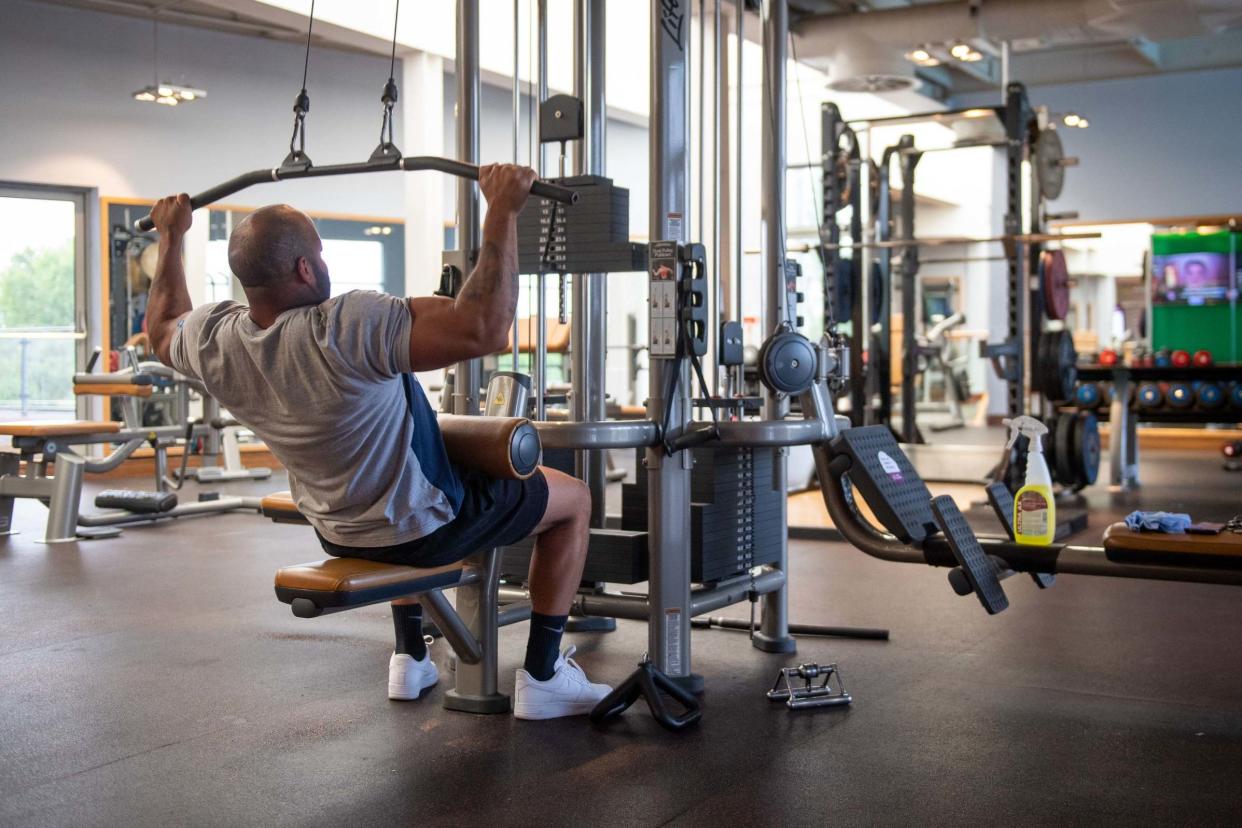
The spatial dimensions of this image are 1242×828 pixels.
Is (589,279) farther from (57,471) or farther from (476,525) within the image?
(57,471)

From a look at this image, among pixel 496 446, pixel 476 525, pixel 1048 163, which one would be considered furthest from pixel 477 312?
pixel 1048 163

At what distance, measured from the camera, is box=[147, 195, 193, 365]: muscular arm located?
2.60 meters

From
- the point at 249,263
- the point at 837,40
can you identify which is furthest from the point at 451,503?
the point at 837,40

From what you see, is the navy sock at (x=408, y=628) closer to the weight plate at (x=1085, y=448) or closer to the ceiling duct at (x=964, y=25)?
the weight plate at (x=1085, y=448)

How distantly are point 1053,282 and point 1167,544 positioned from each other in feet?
15.0

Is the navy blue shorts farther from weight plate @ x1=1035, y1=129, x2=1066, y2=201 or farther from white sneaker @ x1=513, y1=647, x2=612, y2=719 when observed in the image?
weight plate @ x1=1035, y1=129, x2=1066, y2=201

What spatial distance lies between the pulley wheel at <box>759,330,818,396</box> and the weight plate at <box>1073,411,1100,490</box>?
13.3 ft

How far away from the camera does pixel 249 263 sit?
233cm

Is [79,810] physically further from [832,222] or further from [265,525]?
[832,222]


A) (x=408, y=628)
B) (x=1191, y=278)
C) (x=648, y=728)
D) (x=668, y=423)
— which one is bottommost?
(x=648, y=728)

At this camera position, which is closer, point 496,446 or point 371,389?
point 371,389

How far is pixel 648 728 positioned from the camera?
2672mm

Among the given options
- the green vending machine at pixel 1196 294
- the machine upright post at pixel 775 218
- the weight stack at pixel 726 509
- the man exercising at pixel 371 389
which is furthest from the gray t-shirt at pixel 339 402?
the green vending machine at pixel 1196 294

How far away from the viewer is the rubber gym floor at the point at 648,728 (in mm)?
2203
